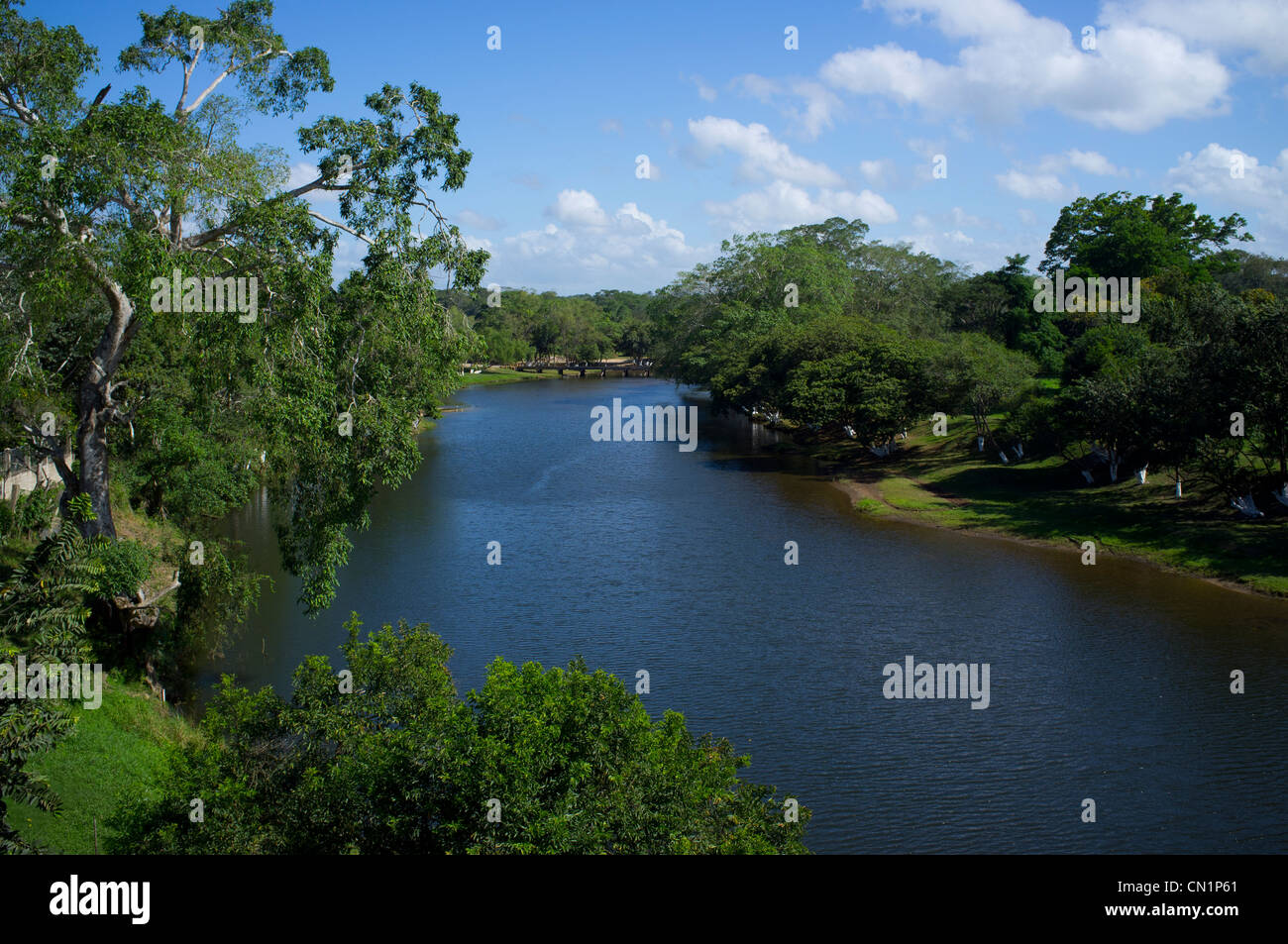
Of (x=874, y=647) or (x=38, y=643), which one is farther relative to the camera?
(x=874, y=647)

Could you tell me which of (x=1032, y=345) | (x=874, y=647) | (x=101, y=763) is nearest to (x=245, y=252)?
(x=101, y=763)

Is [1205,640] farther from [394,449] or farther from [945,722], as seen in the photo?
[394,449]

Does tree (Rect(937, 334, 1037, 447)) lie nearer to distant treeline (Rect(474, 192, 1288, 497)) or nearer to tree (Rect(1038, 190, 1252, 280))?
distant treeline (Rect(474, 192, 1288, 497))

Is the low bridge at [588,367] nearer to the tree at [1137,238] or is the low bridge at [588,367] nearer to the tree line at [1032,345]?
the tree line at [1032,345]

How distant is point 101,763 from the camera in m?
17.2

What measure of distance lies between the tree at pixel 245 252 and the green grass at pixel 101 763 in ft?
12.0

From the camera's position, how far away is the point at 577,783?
11.9m

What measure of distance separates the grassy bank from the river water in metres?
1.79

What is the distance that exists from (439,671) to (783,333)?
5646 centimetres

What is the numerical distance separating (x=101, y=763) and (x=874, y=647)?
1830cm

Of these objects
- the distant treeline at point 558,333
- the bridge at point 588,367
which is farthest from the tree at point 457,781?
the bridge at point 588,367

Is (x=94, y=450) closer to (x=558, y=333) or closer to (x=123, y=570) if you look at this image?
(x=123, y=570)

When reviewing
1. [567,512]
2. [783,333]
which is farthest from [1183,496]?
[783,333]

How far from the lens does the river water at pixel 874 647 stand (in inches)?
726
